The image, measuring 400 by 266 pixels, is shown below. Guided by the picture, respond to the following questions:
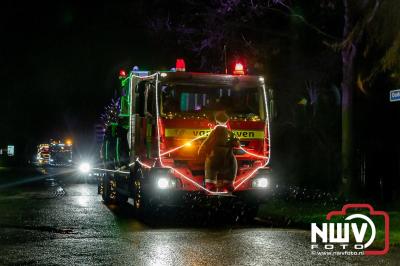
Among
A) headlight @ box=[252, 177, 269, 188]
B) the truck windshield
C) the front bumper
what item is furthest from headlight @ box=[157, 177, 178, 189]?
headlight @ box=[252, 177, 269, 188]

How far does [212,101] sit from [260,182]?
2.03 m

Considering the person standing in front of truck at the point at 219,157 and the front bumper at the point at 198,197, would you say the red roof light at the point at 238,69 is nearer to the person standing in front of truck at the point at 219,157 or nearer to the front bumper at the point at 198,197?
the person standing in front of truck at the point at 219,157

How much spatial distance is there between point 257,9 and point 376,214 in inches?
285

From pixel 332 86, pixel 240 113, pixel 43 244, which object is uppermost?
pixel 332 86

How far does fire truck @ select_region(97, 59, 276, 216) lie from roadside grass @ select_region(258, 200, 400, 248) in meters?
0.82

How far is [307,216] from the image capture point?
1467 cm

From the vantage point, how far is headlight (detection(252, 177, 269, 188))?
14.2m

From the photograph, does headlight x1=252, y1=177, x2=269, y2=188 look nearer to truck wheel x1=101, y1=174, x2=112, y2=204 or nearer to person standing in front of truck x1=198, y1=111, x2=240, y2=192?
person standing in front of truck x1=198, y1=111, x2=240, y2=192

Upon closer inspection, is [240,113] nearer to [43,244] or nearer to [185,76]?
[185,76]

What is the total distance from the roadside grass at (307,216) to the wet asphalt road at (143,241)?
82 cm

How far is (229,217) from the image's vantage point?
615 inches

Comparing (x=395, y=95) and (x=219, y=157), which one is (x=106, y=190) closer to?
(x=219, y=157)

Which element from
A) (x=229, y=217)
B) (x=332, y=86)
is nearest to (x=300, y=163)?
(x=332, y=86)

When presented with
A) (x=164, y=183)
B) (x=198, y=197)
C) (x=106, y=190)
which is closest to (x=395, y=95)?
(x=198, y=197)
